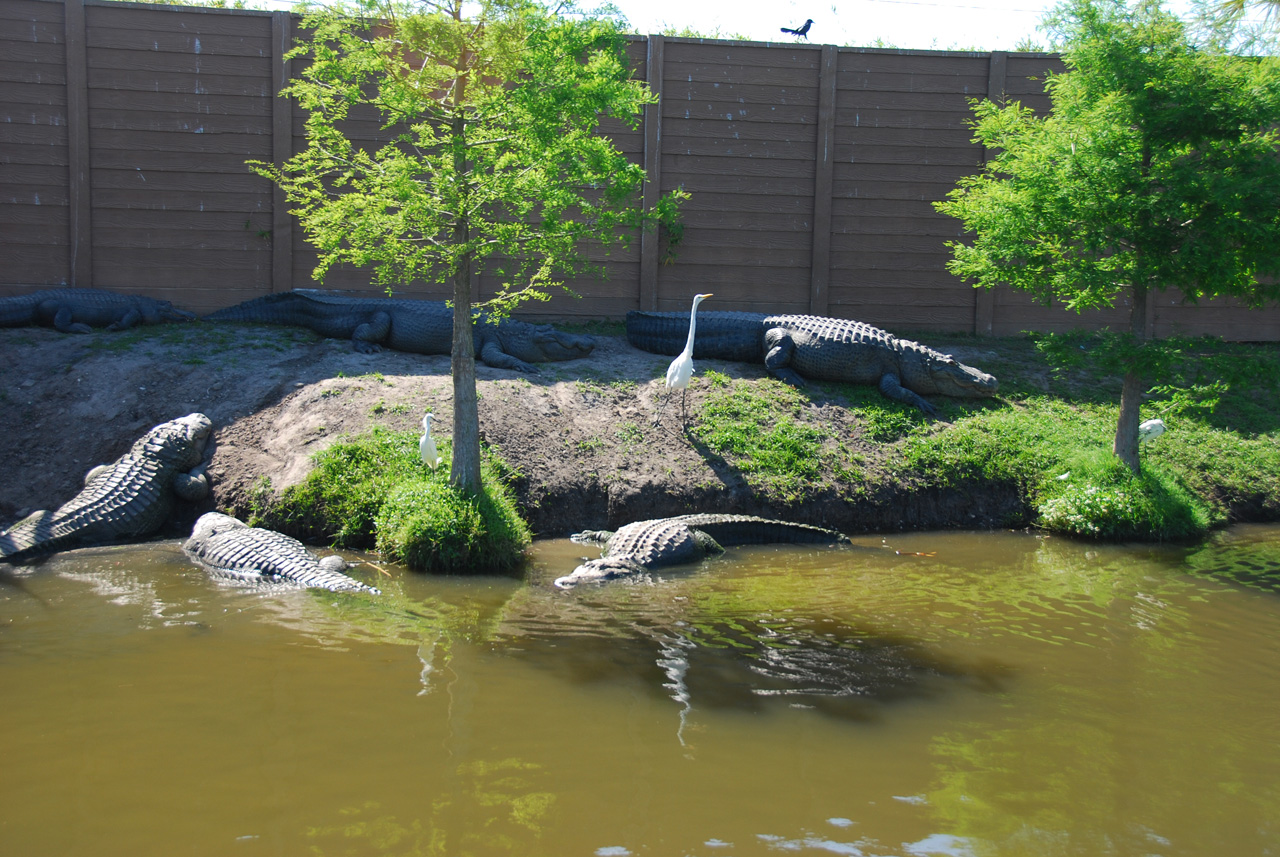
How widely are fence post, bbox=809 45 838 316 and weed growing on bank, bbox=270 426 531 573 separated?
16.0 ft

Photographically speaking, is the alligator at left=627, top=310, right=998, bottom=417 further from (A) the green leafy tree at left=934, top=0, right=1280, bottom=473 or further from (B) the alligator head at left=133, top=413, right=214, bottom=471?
(B) the alligator head at left=133, top=413, right=214, bottom=471

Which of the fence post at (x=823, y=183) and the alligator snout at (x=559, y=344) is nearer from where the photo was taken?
the alligator snout at (x=559, y=344)

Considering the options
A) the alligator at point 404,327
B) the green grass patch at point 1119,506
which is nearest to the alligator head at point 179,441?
the alligator at point 404,327

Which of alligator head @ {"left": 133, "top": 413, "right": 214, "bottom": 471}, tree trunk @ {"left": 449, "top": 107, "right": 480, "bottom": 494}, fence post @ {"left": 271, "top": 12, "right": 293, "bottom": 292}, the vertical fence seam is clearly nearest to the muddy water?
tree trunk @ {"left": 449, "top": 107, "right": 480, "bottom": 494}

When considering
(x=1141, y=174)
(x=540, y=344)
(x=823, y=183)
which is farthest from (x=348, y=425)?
(x=1141, y=174)

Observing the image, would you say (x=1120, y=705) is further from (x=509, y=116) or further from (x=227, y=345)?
(x=227, y=345)

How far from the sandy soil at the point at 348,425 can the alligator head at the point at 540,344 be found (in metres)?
0.46

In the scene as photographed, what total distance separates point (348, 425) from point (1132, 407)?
6400 mm

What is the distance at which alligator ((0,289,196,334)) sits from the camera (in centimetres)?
770

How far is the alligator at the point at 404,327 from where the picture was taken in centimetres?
799

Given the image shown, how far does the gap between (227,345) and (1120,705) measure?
24.7 feet

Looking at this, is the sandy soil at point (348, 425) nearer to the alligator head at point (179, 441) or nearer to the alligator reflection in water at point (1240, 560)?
the alligator head at point (179, 441)

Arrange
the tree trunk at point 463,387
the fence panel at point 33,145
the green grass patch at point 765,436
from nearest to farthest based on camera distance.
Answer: the tree trunk at point 463,387
the green grass patch at point 765,436
the fence panel at point 33,145

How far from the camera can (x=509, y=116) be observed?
5.06 m
